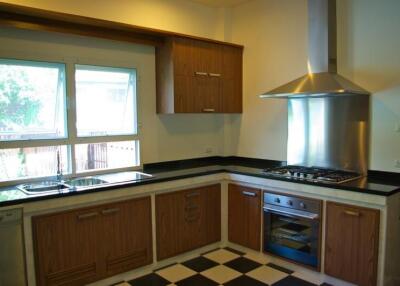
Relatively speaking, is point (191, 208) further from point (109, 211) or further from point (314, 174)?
point (314, 174)

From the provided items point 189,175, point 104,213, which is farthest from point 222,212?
point 104,213

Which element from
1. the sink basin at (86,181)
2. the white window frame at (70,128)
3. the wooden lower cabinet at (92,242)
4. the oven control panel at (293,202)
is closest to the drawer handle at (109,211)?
the wooden lower cabinet at (92,242)

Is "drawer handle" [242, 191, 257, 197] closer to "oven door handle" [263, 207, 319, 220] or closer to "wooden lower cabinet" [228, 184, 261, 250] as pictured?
"wooden lower cabinet" [228, 184, 261, 250]

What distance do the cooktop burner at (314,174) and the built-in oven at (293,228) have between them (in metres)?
0.19

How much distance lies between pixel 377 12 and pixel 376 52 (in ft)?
1.12

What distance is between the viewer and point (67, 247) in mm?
2656

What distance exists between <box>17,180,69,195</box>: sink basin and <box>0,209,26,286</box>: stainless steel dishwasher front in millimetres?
389

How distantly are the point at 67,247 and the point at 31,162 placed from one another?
0.86 m

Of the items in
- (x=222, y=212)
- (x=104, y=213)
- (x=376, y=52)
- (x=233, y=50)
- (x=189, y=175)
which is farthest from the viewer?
(x=233, y=50)

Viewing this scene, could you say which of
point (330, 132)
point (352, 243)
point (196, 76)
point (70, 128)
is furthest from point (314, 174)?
point (70, 128)

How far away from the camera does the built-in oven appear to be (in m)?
2.95

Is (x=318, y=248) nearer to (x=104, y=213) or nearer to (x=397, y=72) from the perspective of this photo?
(x=397, y=72)

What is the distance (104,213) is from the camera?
111 inches

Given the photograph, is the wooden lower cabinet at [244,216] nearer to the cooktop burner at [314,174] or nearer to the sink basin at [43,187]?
the cooktop burner at [314,174]
